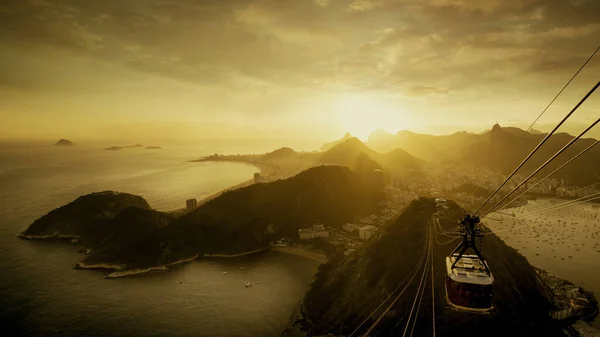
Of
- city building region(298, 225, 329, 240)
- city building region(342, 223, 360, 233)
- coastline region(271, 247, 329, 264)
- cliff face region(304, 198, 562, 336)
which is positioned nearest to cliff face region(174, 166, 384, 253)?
city building region(298, 225, 329, 240)

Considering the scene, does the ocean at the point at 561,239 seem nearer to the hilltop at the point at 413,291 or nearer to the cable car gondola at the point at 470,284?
the hilltop at the point at 413,291

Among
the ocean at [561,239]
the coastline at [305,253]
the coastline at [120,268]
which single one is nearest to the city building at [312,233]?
the coastline at [305,253]

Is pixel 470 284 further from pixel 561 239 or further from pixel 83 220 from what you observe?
pixel 83 220

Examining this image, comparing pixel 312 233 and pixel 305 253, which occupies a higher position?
pixel 312 233

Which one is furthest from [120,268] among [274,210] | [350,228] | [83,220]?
[350,228]

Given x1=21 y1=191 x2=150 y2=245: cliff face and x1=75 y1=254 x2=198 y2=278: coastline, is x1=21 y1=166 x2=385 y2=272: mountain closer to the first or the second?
x1=21 y1=191 x2=150 y2=245: cliff face

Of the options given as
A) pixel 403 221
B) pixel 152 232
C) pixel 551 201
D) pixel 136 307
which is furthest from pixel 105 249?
pixel 551 201

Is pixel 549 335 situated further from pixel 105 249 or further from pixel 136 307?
pixel 105 249
